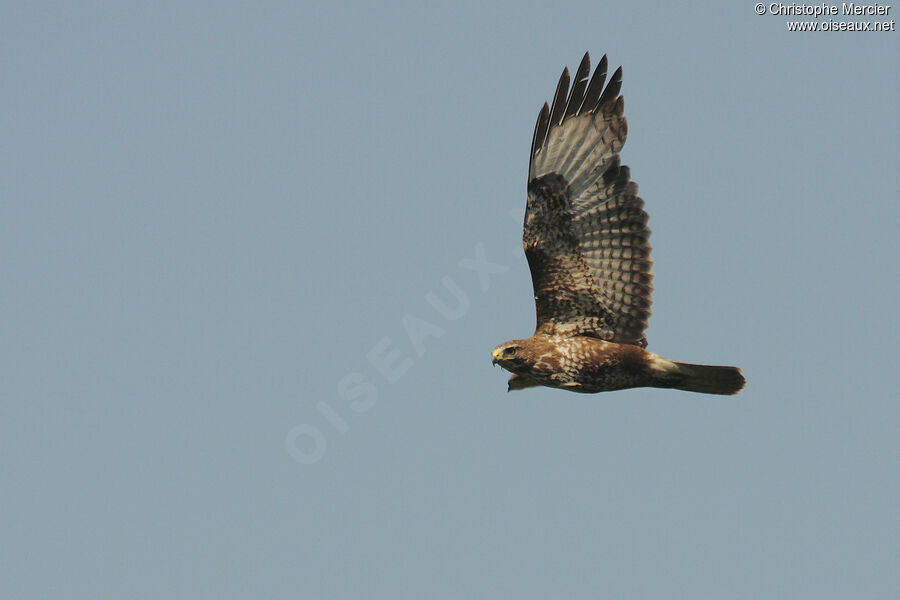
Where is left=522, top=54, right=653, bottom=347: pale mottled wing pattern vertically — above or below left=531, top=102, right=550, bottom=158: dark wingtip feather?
below

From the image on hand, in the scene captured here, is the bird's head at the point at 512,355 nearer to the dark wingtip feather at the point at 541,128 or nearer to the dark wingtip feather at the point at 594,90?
the dark wingtip feather at the point at 541,128

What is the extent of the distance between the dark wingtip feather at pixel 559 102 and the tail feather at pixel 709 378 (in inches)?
108

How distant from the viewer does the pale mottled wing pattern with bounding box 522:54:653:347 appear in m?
9.56

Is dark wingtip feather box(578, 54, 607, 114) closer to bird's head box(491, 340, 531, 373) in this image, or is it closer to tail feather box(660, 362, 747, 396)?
bird's head box(491, 340, 531, 373)

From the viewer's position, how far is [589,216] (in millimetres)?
9602

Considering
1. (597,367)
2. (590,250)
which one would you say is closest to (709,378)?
(597,367)

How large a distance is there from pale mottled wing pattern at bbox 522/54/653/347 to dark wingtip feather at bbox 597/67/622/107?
10mm

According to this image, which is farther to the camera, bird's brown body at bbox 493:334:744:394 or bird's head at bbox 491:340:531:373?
bird's head at bbox 491:340:531:373

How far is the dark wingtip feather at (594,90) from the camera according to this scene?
381 inches

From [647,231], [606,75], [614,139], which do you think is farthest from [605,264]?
[606,75]

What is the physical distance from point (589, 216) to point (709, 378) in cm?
199

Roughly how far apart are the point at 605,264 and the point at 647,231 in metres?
0.53

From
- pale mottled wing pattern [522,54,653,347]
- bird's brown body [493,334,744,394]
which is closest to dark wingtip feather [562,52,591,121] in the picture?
pale mottled wing pattern [522,54,653,347]

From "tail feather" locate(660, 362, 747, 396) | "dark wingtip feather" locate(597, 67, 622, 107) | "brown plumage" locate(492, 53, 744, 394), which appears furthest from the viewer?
"dark wingtip feather" locate(597, 67, 622, 107)
